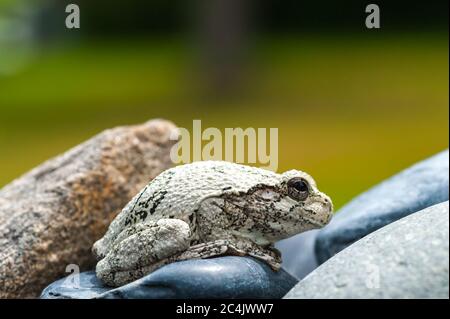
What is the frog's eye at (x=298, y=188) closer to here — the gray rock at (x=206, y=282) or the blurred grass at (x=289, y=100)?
the gray rock at (x=206, y=282)

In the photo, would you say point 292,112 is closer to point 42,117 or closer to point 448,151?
point 42,117

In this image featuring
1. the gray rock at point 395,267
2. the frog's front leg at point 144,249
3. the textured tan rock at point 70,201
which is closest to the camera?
the gray rock at point 395,267

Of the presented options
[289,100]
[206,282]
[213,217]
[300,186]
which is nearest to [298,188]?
[300,186]

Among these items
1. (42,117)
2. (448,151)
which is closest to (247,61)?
(42,117)

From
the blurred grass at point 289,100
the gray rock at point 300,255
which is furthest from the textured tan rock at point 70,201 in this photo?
the blurred grass at point 289,100

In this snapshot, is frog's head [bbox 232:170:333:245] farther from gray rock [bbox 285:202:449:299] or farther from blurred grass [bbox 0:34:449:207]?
blurred grass [bbox 0:34:449:207]

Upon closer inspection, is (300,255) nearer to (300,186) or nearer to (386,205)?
(386,205)
